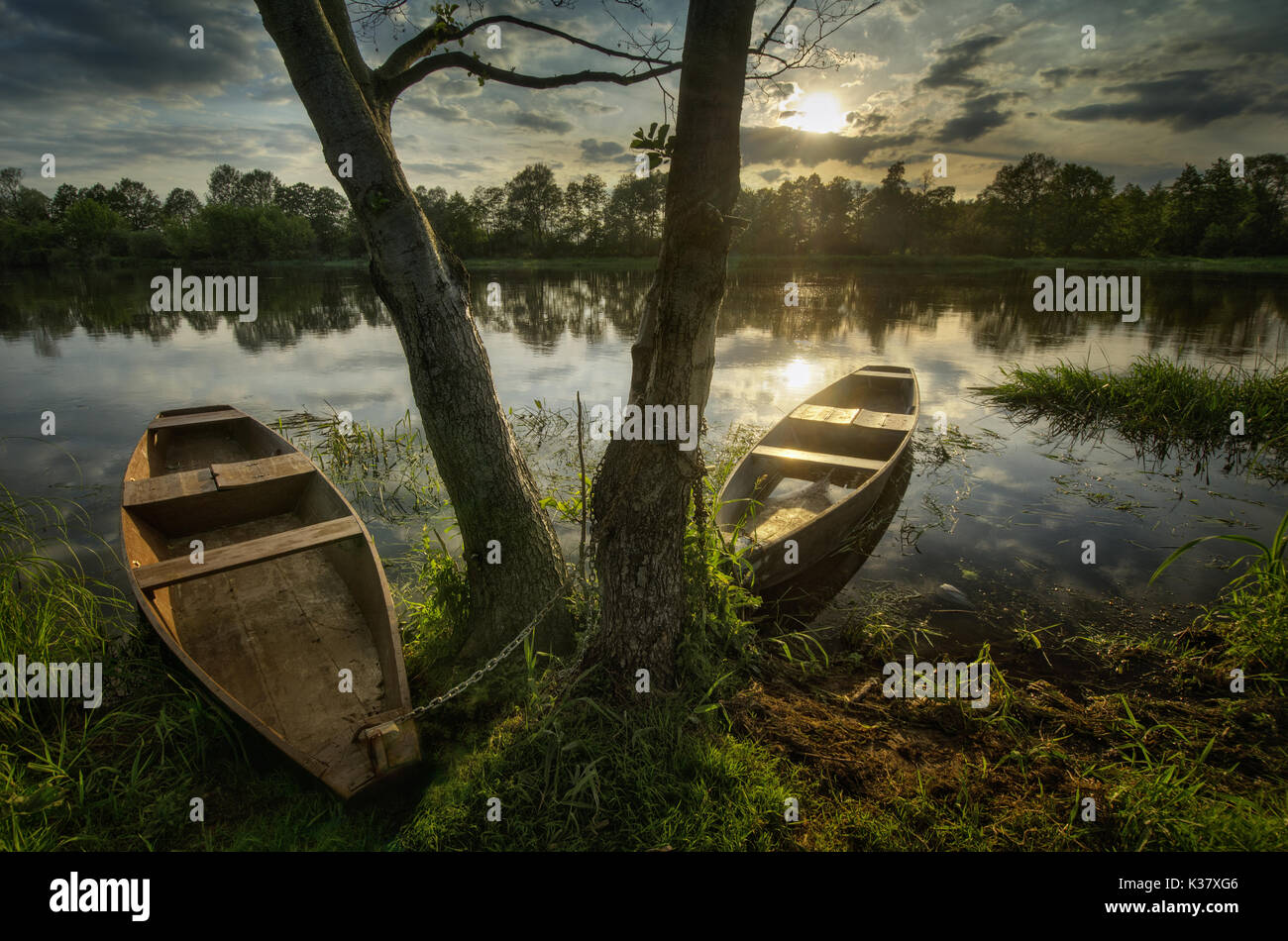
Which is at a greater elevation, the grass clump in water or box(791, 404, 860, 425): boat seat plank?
box(791, 404, 860, 425): boat seat plank

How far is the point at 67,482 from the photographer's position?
7273 millimetres

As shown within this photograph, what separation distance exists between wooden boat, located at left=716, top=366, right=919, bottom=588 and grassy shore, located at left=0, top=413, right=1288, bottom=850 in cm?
85

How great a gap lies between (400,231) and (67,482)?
7368 millimetres

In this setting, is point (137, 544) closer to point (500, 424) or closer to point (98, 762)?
point (98, 762)

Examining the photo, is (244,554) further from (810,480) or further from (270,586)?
(810,480)

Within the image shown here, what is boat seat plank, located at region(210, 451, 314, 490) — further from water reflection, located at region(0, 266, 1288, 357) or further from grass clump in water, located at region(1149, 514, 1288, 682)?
water reflection, located at region(0, 266, 1288, 357)

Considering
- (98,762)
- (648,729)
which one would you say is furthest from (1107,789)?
(98,762)

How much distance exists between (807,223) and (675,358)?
224 feet

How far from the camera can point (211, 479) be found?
16.9 ft

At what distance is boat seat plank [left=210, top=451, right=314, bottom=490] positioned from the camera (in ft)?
16.8

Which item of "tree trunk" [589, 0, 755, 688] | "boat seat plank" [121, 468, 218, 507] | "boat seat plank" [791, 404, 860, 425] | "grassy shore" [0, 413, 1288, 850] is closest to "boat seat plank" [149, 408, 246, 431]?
"boat seat plank" [121, 468, 218, 507]

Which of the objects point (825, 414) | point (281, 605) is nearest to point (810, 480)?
point (825, 414)

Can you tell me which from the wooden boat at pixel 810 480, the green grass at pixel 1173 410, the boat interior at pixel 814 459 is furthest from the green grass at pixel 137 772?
the green grass at pixel 1173 410

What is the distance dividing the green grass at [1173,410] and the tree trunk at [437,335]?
979 cm
